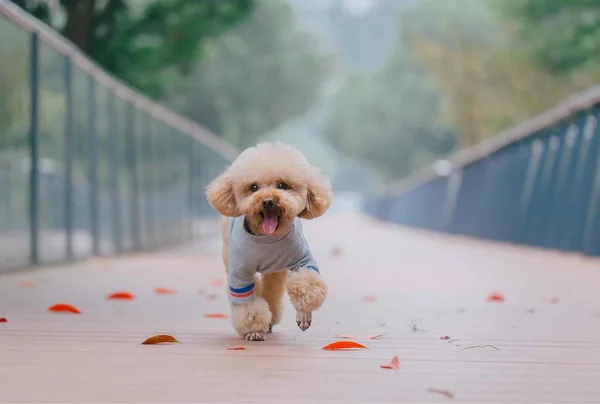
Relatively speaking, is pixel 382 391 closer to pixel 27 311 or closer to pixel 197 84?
pixel 27 311

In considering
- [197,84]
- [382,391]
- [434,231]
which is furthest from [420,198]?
[382,391]

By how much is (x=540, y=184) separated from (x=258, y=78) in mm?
28402

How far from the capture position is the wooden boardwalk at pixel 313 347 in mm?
3365

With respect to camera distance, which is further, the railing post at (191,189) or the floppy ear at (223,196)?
the railing post at (191,189)

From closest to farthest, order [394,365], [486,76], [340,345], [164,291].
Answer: [394,365], [340,345], [164,291], [486,76]

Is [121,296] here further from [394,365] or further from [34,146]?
[394,365]

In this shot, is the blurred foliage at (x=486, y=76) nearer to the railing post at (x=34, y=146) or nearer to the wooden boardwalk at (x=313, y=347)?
the railing post at (x=34, y=146)

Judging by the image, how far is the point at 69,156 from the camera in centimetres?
1141

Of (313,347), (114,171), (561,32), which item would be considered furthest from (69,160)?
(561,32)

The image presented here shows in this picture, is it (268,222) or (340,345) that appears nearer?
(340,345)

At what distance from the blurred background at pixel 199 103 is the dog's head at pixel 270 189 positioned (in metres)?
1.39

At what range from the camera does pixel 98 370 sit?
377 cm

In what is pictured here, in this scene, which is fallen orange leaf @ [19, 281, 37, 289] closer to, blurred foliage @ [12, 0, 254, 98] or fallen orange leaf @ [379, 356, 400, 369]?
fallen orange leaf @ [379, 356, 400, 369]

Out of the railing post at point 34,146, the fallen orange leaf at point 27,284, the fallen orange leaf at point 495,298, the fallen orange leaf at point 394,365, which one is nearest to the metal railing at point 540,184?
the fallen orange leaf at point 495,298
